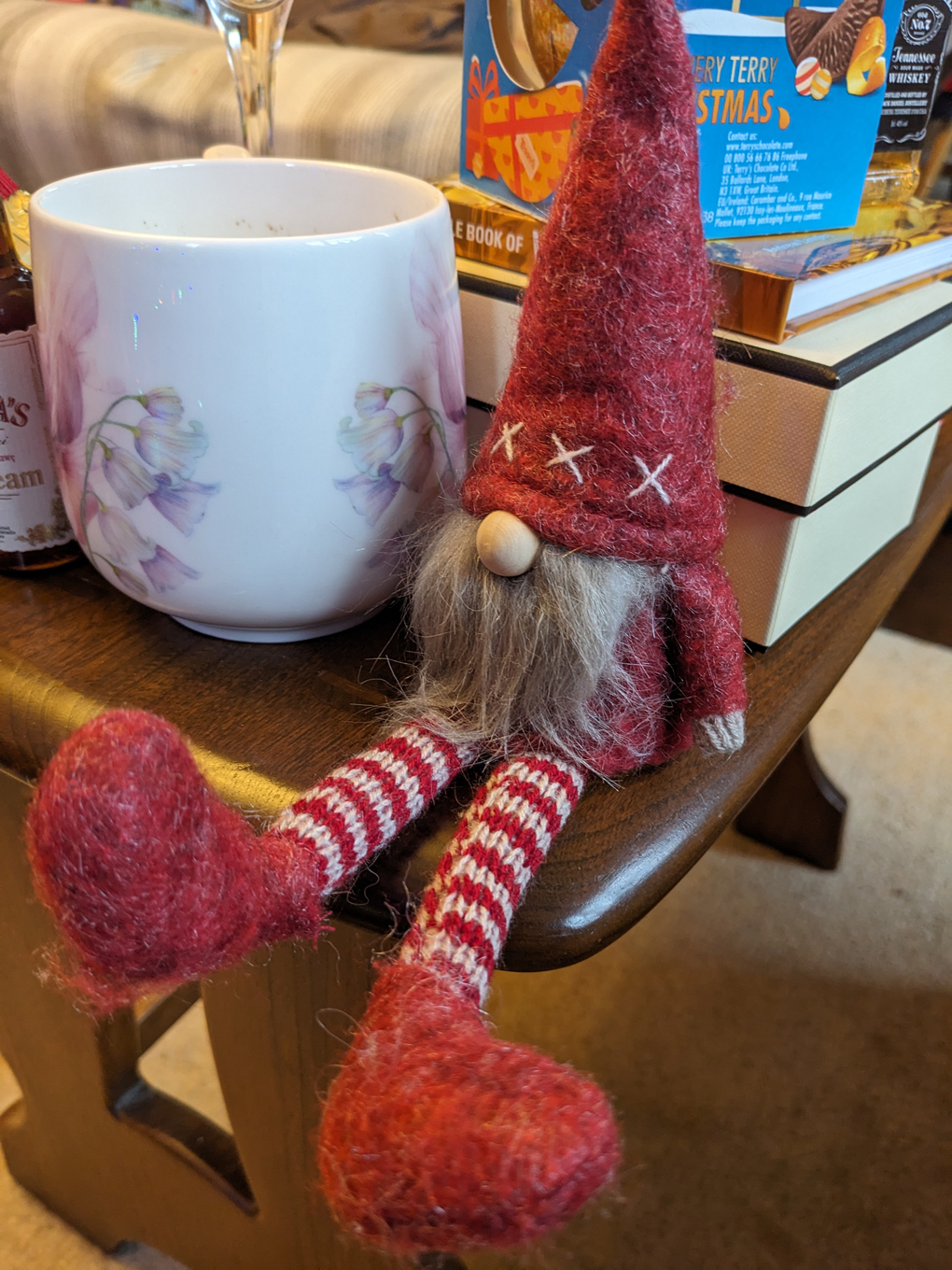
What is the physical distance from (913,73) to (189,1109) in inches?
26.2

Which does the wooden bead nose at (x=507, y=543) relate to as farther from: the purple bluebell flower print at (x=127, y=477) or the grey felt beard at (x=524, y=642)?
the purple bluebell flower print at (x=127, y=477)

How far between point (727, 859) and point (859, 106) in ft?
2.40

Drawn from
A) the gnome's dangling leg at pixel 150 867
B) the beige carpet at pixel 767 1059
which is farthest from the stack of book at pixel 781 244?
the beige carpet at pixel 767 1059

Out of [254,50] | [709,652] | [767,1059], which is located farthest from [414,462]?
[767,1059]

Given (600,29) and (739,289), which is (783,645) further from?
(600,29)

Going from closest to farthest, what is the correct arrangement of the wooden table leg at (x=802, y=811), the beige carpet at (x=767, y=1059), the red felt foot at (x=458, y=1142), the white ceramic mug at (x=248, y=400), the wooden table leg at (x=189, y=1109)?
the red felt foot at (x=458, y=1142), the white ceramic mug at (x=248, y=400), the wooden table leg at (x=189, y=1109), the beige carpet at (x=767, y=1059), the wooden table leg at (x=802, y=811)

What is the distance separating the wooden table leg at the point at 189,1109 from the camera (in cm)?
38

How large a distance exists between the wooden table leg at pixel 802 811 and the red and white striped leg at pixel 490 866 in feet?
2.17

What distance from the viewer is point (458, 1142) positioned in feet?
0.59

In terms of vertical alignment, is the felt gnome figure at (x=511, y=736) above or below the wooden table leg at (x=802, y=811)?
above

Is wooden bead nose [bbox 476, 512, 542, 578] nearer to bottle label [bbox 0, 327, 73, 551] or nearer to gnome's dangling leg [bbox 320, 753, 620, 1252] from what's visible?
gnome's dangling leg [bbox 320, 753, 620, 1252]

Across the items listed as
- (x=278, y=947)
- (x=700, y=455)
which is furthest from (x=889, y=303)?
(x=278, y=947)

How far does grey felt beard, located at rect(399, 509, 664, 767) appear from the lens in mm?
266

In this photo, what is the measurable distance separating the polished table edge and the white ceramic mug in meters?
0.03
